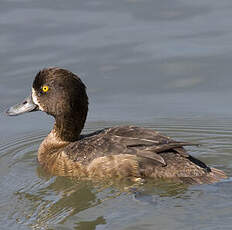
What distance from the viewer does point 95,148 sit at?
270 inches

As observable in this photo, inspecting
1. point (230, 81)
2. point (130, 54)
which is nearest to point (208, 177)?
point (230, 81)

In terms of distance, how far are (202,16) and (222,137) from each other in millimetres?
3190

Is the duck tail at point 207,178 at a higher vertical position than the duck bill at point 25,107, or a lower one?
lower

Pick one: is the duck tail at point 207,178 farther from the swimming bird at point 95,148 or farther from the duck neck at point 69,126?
the duck neck at point 69,126

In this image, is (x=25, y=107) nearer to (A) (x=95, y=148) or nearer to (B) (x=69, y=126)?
(B) (x=69, y=126)

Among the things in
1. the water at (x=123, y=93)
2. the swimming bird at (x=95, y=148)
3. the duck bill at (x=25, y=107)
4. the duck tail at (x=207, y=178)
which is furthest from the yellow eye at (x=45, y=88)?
the duck tail at (x=207, y=178)

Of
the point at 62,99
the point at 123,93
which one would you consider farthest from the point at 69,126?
the point at 123,93

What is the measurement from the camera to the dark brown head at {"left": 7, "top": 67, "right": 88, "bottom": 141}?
732 centimetres

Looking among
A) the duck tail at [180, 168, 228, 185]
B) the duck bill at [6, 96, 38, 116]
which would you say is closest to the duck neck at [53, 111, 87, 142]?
the duck bill at [6, 96, 38, 116]

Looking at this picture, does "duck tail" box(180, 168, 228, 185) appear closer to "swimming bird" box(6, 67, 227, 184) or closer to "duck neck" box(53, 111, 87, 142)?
"swimming bird" box(6, 67, 227, 184)

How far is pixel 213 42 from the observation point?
32.6ft

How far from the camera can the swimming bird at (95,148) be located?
6570 mm

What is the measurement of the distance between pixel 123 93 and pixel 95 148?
245 centimetres

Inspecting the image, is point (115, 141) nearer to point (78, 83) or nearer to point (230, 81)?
point (78, 83)
